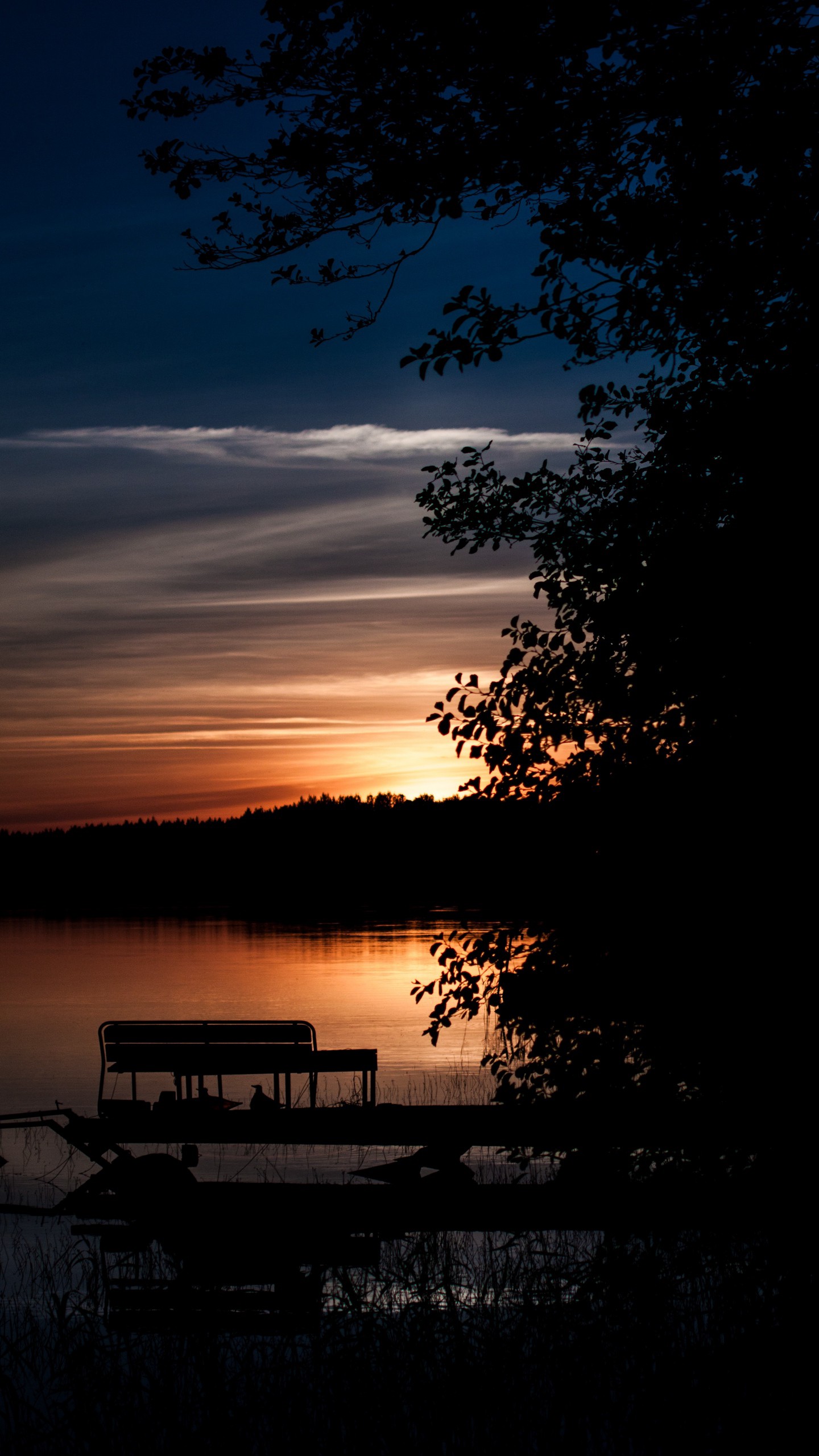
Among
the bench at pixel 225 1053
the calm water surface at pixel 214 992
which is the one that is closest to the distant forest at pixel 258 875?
the calm water surface at pixel 214 992

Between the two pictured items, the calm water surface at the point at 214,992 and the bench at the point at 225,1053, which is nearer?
the bench at the point at 225,1053

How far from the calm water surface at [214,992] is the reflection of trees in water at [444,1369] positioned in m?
6.02

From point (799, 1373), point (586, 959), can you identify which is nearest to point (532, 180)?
point (586, 959)

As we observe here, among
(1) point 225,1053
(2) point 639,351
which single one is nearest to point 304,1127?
(1) point 225,1053

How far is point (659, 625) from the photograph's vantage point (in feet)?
20.2

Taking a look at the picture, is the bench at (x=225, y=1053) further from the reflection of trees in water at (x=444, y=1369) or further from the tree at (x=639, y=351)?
the tree at (x=639, y=351)

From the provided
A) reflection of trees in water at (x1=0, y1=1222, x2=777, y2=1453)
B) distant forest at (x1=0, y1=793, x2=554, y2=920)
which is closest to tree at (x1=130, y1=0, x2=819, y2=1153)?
reflection of trees in water at (x1=0, y1=1222, x2=777, y2=1453)

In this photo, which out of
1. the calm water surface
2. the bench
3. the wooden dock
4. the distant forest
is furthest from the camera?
the distant forest

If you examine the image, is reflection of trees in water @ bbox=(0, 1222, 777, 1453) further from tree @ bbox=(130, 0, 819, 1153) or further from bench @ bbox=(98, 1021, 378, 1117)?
bench @ bbox=(98, 1021, 378, 1117)

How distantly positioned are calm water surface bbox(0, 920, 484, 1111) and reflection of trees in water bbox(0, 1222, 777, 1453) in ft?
19.8

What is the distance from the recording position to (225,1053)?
55.2ft

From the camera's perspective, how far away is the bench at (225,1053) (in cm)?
1670

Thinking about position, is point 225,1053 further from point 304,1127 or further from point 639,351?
point 639,351

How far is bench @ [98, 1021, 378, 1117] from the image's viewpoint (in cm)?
1670
